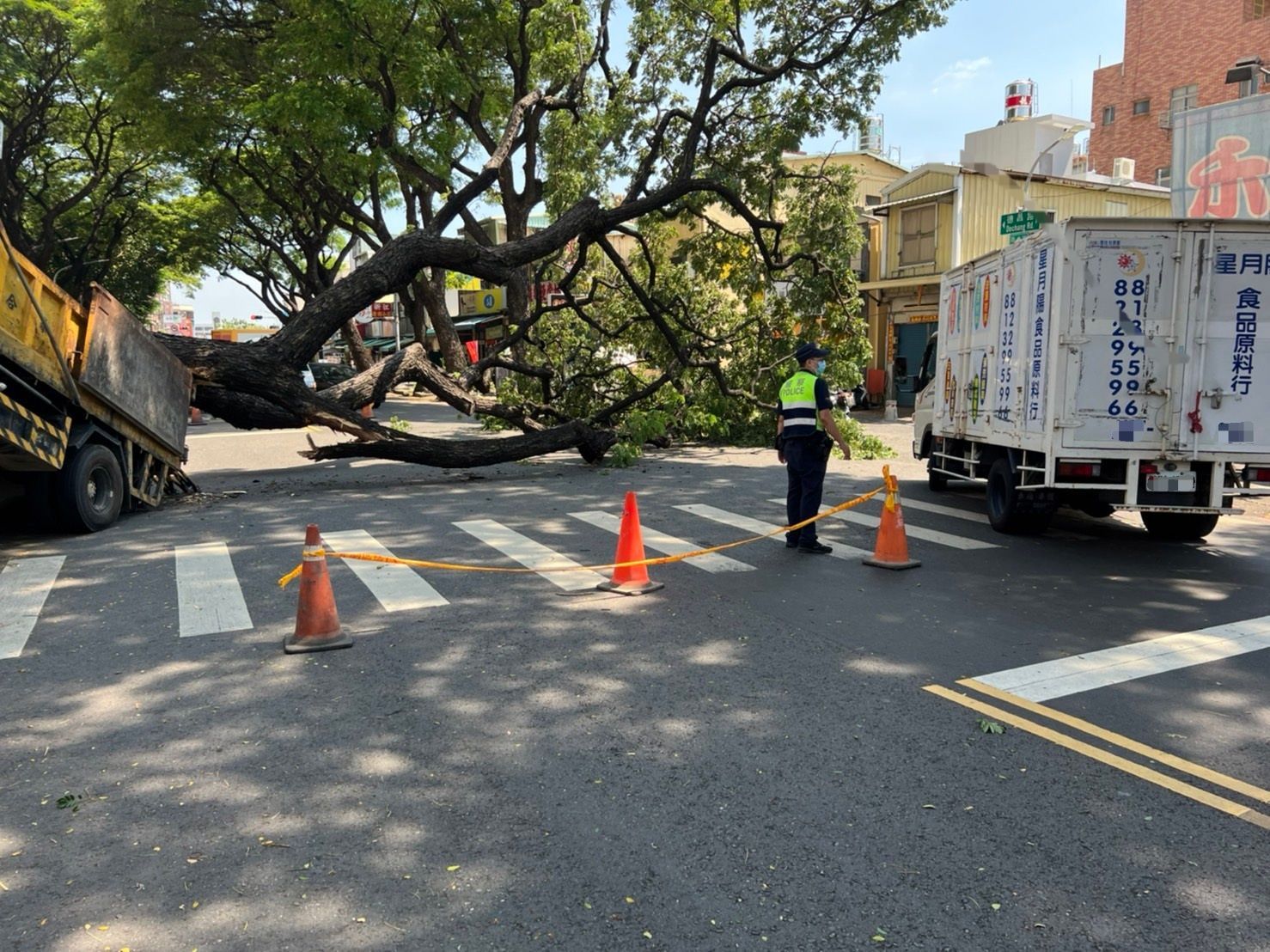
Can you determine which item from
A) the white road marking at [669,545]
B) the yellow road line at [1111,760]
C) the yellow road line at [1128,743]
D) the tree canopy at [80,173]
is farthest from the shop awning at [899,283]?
the yellow road line at [1111,760]

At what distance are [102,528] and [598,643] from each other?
675cm

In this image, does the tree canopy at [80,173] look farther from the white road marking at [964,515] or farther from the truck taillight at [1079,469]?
the truck taillight at [1079,469]

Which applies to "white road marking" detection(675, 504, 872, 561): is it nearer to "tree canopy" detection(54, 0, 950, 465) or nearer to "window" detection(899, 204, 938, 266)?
"tree canopy" detection(54, 0, 950, 465)

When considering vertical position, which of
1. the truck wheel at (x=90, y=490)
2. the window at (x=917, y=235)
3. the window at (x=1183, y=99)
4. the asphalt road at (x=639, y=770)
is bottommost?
the asphalt road at (x=639, y=770)

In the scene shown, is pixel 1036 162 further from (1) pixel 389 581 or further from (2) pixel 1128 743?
(2) pixel 1128 743

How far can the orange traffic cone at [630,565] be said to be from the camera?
7.54 m

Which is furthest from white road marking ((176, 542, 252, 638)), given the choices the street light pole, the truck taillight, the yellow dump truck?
the street light pole

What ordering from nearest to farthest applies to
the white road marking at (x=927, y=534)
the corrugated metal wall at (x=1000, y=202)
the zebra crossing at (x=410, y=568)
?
the zebra crossing at (x=410, y=568) < the white road marking at (x=927, y=534) < the corrugated metal wall at (x=1000, y=202)

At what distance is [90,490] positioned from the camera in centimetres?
997

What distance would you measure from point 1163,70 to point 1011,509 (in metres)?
40.6

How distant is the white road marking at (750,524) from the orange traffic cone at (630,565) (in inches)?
89.0

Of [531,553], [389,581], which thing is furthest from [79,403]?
[531,553]

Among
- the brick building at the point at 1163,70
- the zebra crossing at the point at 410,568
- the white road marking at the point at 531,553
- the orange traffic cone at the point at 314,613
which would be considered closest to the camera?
the orange traffic cone at the point at 314,613

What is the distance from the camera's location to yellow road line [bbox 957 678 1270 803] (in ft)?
13.5
